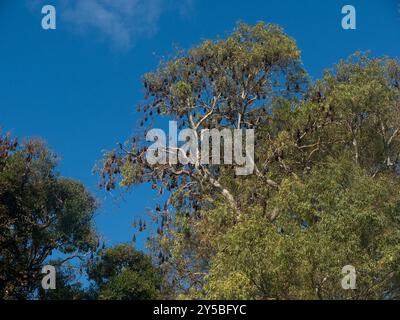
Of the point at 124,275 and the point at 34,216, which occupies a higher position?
the point at 34,216

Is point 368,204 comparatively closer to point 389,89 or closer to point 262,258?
point 262,258

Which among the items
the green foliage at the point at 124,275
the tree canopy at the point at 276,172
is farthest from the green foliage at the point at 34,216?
the tree canopy at the point at 276,172

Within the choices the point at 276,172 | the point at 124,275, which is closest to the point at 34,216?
the point at 124,275

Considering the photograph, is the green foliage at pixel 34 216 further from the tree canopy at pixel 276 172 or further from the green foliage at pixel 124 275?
the tree canopy at pixel 276 172

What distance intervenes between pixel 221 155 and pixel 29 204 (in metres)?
12.7

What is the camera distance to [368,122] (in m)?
28.7

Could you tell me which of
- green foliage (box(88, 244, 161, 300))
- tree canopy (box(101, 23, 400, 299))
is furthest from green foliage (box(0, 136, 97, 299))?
tree canopy (box(101, 23, 400, 299))

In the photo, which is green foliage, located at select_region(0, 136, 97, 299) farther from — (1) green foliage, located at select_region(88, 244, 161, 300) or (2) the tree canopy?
(2) the tree canopy

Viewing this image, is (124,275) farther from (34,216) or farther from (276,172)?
(276,172)

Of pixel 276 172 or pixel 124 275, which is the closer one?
pixel 276 172

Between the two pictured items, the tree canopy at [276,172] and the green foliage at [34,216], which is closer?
the tree canopy at [276,172]

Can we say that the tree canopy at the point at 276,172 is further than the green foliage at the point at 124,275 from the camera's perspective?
No
